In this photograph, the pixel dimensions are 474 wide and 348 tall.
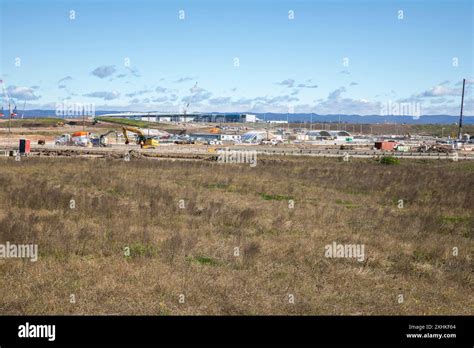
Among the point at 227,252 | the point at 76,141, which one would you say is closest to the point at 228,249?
the point at 227,252

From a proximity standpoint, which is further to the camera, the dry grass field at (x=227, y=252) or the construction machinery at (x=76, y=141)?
the construction machinery at (x=76, y=141)

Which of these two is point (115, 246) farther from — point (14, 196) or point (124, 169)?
point (124, 169)

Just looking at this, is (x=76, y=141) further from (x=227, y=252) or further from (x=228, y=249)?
(x=227, y=252)

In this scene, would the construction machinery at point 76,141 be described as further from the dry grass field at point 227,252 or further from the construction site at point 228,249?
the dry grass field at point 227,252

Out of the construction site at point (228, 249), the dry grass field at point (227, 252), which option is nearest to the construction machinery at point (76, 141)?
the construction site at point (228, 249)

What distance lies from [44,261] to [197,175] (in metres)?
21.0

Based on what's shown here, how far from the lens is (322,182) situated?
29484 mm

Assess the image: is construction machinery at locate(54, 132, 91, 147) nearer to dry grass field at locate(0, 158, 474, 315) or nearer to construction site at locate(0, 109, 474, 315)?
construction site at locate(0, 109, 474, 315)

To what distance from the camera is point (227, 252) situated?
38.2 ft

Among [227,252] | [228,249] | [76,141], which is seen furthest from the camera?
[76,141]

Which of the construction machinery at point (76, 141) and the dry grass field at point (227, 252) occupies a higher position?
the construction machinery at point (76, 141)

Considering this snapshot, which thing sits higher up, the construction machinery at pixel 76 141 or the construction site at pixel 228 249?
the construction machinery at pixel 76 141

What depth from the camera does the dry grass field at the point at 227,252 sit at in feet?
27.7
